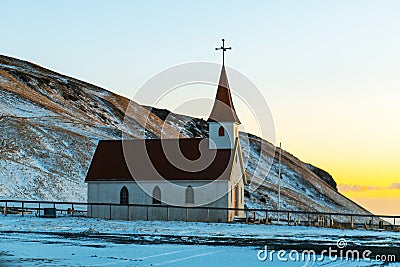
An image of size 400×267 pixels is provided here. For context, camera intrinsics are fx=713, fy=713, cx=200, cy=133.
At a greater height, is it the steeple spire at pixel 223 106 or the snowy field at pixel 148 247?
the steeple spire at pixel 223 106

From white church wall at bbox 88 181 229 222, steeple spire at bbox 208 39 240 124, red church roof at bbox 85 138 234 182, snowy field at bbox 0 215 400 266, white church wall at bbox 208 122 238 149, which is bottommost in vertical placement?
snowy field at bbox 0 215 400 266

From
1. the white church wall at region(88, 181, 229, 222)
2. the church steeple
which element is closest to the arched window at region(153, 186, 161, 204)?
the white church wall at region(88, 181, 229, 222)

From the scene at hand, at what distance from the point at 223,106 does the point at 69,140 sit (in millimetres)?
43183

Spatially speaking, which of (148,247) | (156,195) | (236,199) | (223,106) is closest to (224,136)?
(223,106)

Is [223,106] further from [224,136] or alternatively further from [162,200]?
[162,200]

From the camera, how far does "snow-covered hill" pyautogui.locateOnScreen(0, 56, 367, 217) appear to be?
78.0m

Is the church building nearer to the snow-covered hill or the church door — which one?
the church door

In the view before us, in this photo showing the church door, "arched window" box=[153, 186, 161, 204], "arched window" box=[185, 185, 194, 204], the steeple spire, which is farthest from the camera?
the steeple spire

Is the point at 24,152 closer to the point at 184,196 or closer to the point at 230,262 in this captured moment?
the point at 184,196

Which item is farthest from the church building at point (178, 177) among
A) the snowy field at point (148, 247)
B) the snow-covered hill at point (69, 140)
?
the snow-covered hill at point (69, 140)

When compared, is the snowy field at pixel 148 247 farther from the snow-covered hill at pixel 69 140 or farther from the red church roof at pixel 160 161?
the snow-covered hill at pixel 69 140

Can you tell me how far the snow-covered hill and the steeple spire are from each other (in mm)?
25265

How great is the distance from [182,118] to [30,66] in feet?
127

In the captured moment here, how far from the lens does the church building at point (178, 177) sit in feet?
171
